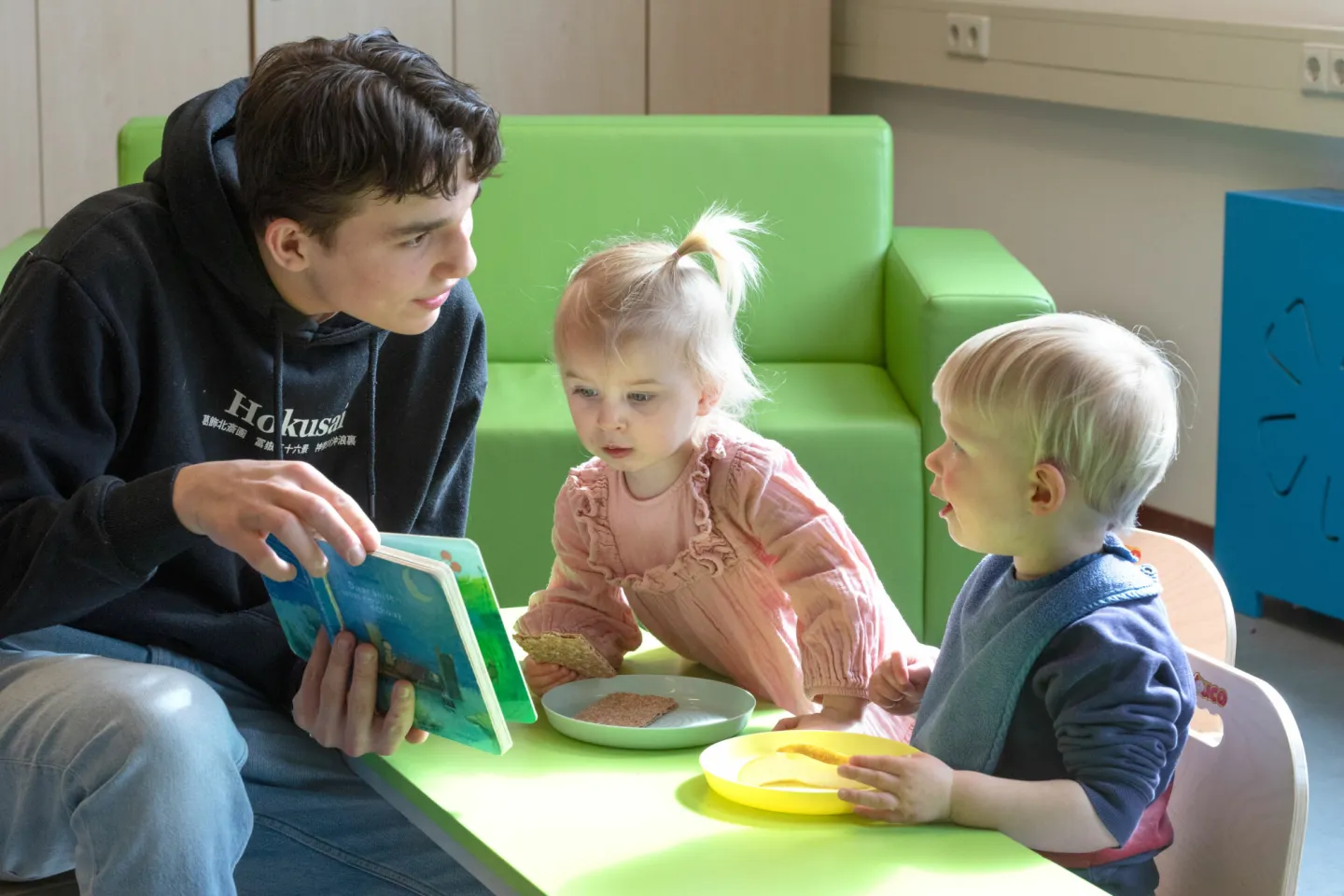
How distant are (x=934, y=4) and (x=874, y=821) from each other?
3162mm

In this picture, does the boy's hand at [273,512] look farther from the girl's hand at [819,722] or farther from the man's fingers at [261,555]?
the girl's hand at [819,722]

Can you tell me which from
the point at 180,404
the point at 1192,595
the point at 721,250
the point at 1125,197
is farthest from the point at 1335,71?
the point at 180,404

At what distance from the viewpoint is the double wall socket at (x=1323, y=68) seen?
295cm

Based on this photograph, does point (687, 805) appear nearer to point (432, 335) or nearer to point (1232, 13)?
point (432, 335)

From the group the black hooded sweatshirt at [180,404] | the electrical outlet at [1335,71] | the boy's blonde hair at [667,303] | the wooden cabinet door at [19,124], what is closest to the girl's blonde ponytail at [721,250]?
the boy's blonde hair at [667,303]

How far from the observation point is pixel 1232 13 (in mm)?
3289

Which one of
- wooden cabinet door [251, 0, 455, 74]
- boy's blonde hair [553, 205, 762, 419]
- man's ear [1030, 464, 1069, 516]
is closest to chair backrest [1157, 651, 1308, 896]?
man's ear [1030, 464, 1069, 516]

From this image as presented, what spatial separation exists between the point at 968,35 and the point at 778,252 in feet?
4.11

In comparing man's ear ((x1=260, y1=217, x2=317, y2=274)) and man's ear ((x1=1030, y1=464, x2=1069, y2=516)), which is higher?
man's ear ((x1=260, y1=217, x2=317, y2=274))

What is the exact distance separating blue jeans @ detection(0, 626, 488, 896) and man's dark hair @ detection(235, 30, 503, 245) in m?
0.42

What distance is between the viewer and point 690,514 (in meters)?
1.62

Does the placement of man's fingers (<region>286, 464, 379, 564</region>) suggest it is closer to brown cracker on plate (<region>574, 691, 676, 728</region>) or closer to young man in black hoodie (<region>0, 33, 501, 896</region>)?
young man in black hoodie (<region>0, 33, 501, 896</region>)

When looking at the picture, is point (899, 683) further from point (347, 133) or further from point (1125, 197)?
point (1125, 197)

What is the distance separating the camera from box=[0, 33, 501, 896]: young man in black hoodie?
4.09 ft
